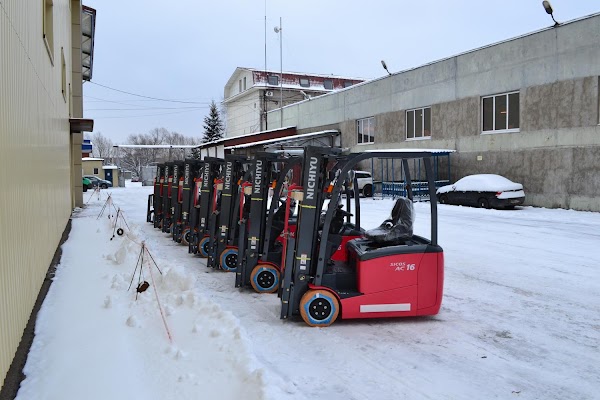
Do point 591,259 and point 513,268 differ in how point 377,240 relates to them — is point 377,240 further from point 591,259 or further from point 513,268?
point 591,259

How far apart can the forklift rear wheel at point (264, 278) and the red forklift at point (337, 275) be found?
5.24ft

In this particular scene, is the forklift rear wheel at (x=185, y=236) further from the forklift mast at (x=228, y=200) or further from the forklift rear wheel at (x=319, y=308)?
the forklift rear wheel at (x=319, y=308)

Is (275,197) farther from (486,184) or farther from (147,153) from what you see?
(147,153)

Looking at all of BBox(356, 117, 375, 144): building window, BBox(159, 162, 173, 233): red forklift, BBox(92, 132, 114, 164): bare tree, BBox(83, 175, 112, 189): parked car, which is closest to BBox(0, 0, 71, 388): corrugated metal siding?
BBox(159, 162, 173, 233): red forklift

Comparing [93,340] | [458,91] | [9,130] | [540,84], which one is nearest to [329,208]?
[93,340]

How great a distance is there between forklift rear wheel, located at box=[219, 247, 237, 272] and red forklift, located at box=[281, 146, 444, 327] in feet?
11.3

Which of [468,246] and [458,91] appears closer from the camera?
[468,246]

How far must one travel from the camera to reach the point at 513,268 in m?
10.1

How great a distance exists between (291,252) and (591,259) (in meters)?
7.36

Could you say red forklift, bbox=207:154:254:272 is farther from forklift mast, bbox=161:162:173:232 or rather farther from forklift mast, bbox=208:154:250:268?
forklift mast, bbox=161:162:173:232

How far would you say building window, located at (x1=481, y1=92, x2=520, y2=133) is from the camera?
24156mm

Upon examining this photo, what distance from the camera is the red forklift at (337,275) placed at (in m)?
6.41

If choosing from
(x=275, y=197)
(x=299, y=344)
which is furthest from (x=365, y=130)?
(x=299, y=344)

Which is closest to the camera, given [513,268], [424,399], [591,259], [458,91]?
[424,399]
